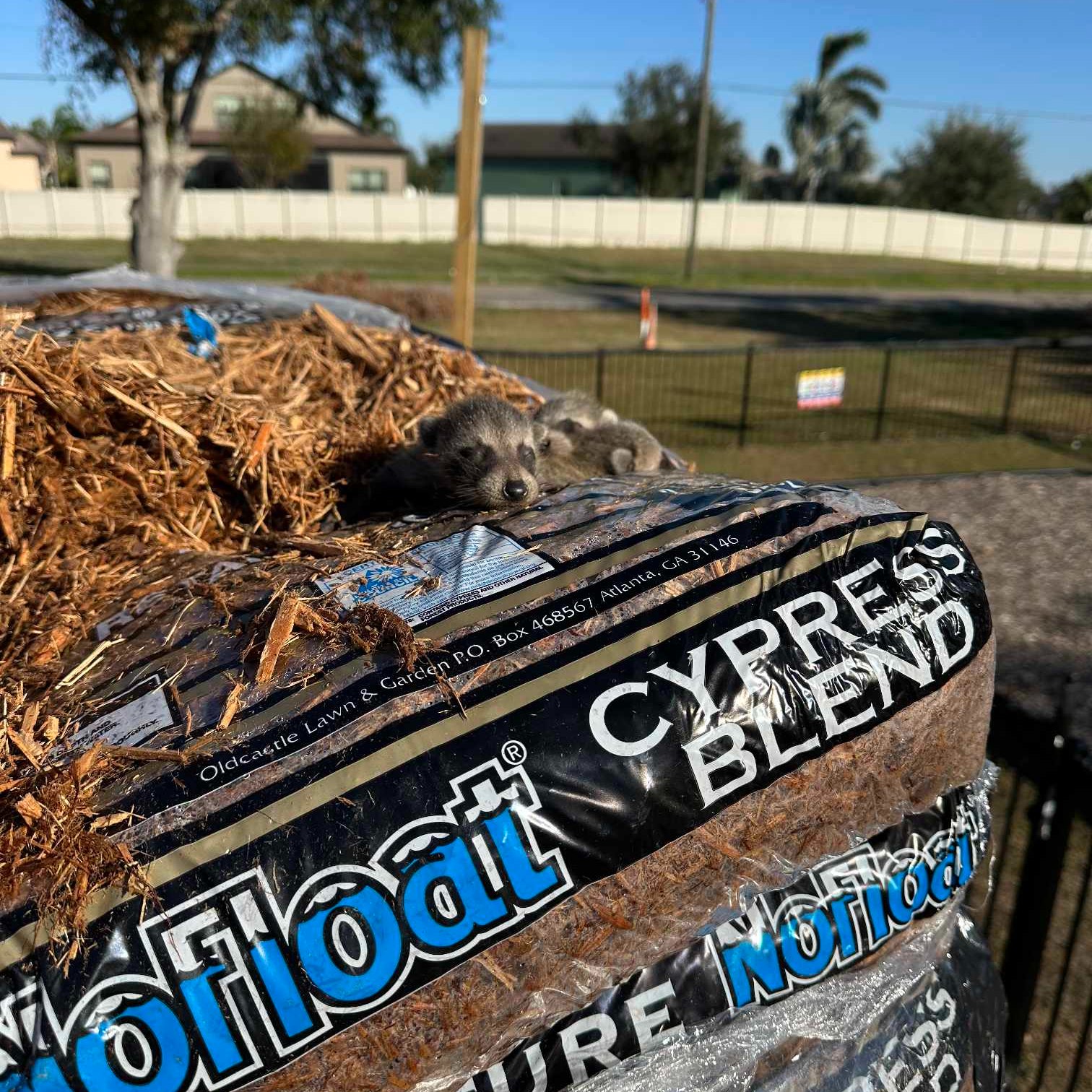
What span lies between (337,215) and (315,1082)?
173 feet

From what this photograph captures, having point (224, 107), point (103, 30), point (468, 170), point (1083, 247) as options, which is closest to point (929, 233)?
point (1083, 247)

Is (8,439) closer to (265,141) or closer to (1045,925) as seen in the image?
(1045,925)

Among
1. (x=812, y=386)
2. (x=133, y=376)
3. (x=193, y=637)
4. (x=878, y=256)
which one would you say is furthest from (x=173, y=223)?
(x=878, y=256)

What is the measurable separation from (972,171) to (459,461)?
256 feet

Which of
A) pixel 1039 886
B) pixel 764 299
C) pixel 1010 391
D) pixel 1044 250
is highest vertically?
pixel 1044 250

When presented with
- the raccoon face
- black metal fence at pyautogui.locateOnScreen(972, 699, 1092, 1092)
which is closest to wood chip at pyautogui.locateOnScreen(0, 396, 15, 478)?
the raccoon face

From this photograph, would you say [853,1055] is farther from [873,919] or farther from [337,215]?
[337,215]

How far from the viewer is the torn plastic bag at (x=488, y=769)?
1.74 metres

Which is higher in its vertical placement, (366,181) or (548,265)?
(366,181)

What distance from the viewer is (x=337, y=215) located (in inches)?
1962

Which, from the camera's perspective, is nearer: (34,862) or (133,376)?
(34,862)

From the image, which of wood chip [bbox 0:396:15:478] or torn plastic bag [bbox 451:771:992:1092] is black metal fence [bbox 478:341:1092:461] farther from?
torn plastic bag [bbox 451:771:992:1092]

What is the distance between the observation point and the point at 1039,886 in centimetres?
339

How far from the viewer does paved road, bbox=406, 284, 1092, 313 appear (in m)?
30.0
